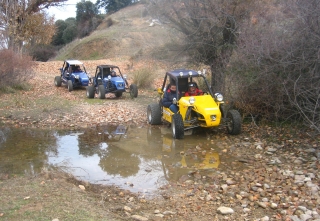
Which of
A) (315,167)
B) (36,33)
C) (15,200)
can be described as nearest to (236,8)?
(315,167)

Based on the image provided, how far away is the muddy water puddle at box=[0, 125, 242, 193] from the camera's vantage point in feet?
21.7

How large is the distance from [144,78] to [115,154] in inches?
347

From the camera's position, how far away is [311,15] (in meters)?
7.37

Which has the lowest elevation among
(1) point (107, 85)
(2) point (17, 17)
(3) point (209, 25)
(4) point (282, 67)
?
(1) point (107, 85)

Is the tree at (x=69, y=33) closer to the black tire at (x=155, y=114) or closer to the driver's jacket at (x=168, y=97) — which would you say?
the black tire at (x=155, y=114)

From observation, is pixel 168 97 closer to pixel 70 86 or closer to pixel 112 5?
pixel 70 86

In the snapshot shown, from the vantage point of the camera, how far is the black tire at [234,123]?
28.6ft

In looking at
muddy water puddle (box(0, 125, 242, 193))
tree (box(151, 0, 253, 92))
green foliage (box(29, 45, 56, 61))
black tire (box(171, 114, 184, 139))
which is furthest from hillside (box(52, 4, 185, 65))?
→ black tire (box(171, 114, 184, 139))

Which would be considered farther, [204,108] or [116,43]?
[116,43]

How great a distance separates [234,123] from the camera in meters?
8.70

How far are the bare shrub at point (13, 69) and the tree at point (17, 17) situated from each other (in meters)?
4.63

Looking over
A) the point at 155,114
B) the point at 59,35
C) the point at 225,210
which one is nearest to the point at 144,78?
the point at 155,114

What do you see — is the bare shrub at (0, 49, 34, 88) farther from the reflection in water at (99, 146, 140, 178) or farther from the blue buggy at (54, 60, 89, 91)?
the reflection in water at (99, 146, 140, 178)

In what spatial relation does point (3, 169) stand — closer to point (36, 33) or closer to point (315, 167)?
point (315, 167)
